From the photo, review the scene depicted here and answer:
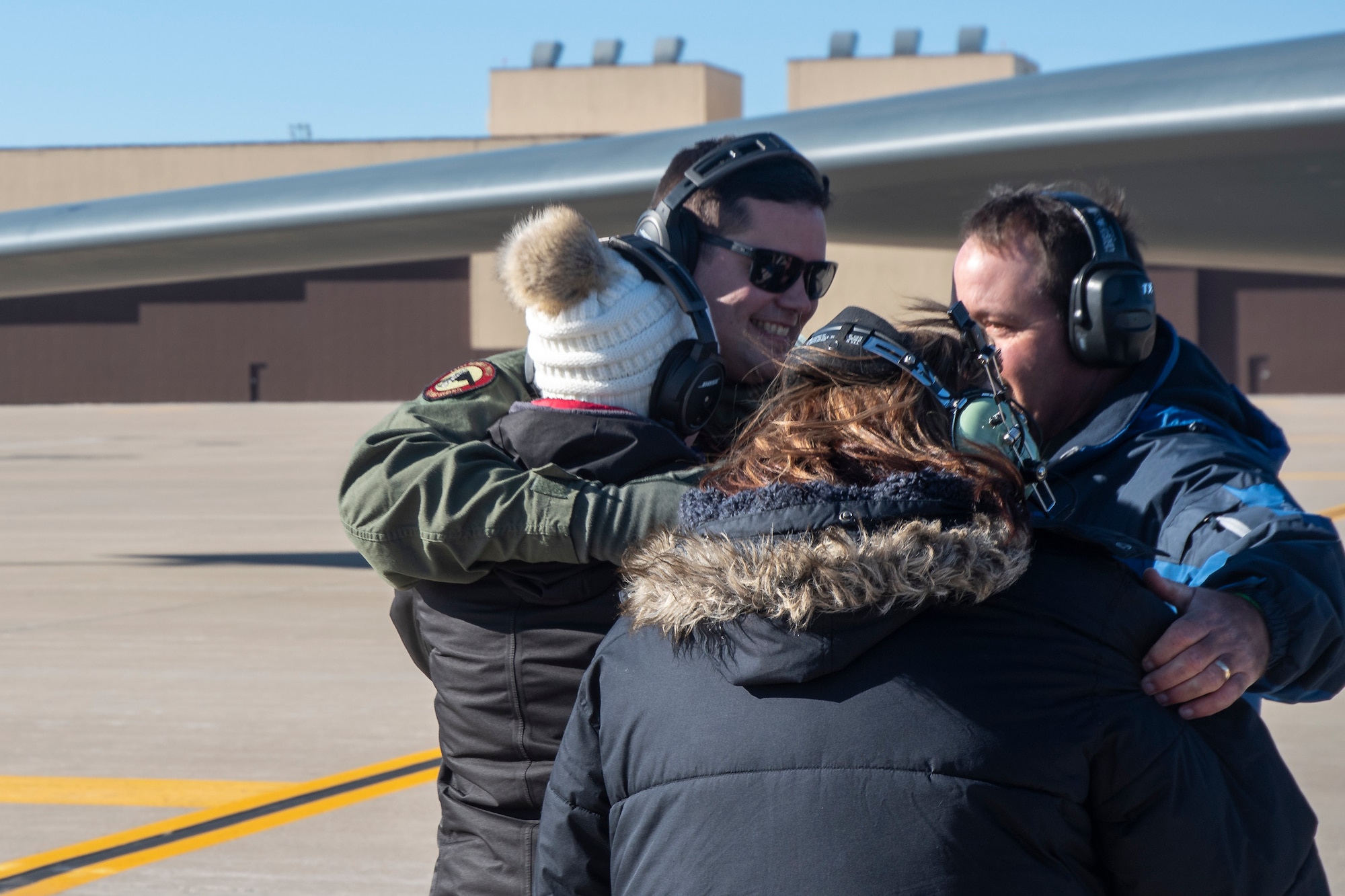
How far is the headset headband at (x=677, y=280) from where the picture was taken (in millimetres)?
2275

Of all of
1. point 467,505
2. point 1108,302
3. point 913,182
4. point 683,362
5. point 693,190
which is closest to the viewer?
point 467,505

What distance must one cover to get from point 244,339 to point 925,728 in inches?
1780

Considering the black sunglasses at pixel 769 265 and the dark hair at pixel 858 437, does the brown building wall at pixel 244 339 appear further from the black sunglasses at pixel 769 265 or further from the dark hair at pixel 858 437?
the dark hair at pixel 858 437

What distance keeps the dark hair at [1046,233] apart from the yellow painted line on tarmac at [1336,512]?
10.8 m

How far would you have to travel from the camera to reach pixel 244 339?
44188 mm

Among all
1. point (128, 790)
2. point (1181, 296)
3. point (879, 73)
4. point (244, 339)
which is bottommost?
point (128, 790)

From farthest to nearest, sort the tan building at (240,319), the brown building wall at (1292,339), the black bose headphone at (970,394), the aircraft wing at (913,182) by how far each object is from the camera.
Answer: the tan building at (240,319)
the brown building wall at (1292,339)
the aircraft wing at (913,182)
the black bose headphone at (970,394)

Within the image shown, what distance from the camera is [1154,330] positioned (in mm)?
2553

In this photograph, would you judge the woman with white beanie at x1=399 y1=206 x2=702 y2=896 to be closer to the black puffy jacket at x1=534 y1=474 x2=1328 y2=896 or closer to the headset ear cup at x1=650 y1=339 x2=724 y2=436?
the headset ear cup at x1=650 y1=339 x2=724 y2=436

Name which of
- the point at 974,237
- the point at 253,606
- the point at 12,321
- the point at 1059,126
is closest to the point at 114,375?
the point at 12,321

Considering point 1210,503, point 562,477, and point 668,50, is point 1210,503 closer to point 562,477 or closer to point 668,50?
point 562,477

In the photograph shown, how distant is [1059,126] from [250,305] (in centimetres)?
4039

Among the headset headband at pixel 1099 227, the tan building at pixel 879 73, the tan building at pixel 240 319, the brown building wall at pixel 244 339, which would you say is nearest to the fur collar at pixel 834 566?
the headset headband at pixel 1099 227

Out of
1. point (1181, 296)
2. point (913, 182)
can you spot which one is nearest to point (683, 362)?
point (913, 182)
